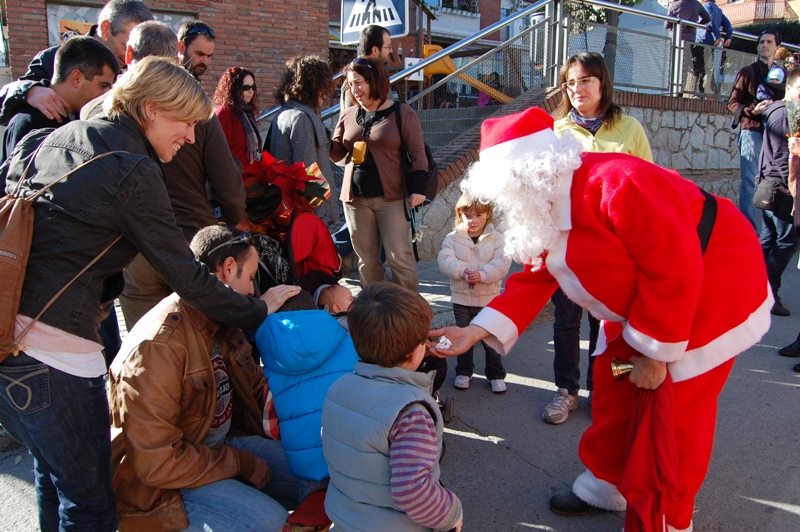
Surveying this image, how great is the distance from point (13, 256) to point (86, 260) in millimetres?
183

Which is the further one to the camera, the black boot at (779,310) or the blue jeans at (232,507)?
the black boot at (779,310)

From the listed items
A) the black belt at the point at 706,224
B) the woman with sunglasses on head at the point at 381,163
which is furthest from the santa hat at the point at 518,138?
the woman with sunglasses on head at the point at 381,163

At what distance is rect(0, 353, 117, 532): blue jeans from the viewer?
174 cm

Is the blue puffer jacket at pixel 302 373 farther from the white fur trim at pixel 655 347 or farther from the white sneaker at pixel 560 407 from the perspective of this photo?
the white sneaker at pixel 560 407

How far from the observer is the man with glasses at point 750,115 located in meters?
6.23

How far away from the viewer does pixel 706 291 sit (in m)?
2.11

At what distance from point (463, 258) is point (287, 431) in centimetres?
197

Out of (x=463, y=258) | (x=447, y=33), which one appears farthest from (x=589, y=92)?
(x=447, y=33)

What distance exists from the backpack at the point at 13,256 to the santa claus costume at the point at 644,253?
1.42 meters

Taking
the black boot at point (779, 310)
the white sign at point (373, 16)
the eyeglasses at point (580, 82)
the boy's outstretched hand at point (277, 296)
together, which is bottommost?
the black boot at point (779, 310)

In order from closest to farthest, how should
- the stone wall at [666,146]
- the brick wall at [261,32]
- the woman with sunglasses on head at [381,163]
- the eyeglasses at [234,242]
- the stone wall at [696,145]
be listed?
the eyeglasses at [234,242]
the woman with sunglasses on head at [381,163]
the stone wall at [666,146]
the stone wall at [696,145]
the brick wall at [261,32]

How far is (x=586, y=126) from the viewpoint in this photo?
327cm

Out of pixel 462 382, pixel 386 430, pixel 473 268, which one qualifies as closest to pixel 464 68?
pixel 473 268

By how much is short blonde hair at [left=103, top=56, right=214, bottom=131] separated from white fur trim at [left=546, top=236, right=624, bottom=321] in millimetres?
1325
